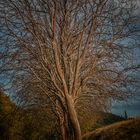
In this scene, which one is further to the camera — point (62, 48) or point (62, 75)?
point (62, 48)

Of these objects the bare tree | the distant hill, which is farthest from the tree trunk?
the distant hill

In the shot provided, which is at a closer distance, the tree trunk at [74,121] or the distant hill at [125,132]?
the tree trunk at [74,121]

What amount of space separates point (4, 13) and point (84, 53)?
11.2 feet

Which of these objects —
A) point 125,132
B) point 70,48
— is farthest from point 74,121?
point 125,132

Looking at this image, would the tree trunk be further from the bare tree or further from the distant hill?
the distant hill

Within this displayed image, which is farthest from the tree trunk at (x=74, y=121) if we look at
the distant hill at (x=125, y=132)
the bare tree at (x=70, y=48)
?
the distant hill at (x=125, y=132)

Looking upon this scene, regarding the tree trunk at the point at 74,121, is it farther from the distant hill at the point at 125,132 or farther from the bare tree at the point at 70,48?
the distant hill at the point at 125,132

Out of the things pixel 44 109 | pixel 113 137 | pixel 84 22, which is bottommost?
pixel 113 137

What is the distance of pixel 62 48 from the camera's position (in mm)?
15078

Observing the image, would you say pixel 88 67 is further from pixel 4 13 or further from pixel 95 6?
pixel 4 13

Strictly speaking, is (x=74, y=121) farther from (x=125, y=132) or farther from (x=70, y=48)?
(x=125, y=132)

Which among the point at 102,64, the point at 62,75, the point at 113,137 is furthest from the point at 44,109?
the point at 62,75

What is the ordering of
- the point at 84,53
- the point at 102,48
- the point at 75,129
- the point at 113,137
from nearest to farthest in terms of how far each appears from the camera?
the point at 75,129, the point at 84,53, the point at 102,48, the point at 113,137

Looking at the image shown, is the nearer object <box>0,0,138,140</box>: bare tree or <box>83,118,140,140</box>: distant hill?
<box>0,0,138,140</box>: bare tree
